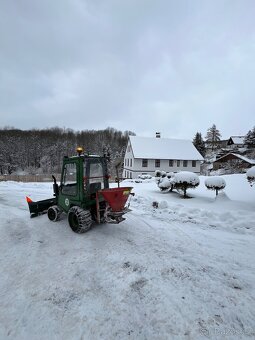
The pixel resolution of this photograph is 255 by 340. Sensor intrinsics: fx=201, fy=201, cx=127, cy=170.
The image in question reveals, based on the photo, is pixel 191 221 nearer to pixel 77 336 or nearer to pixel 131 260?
pixel 131 260

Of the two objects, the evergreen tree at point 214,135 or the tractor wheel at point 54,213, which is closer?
the tractor wheel at point 54,213

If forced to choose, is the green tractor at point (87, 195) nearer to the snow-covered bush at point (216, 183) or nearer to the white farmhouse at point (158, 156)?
the snow-covered bush at point (216, 183)

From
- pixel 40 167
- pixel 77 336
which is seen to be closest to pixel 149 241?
pixel 77 336

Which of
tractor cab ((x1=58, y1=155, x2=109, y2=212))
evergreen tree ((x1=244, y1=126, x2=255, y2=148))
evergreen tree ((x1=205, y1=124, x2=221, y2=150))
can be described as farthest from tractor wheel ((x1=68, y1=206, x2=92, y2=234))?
A: evergreen tree ((x1=205, y1=124, x2=221, y2=150))

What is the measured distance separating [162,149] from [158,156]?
228 centimetres

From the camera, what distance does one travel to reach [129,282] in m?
3.66

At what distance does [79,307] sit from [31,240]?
327 cm

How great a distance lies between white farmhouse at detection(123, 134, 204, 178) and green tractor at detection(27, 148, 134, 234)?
2710cm

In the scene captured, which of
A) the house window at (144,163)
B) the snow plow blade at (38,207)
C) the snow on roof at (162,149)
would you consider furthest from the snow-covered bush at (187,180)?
the house window at (144,163)

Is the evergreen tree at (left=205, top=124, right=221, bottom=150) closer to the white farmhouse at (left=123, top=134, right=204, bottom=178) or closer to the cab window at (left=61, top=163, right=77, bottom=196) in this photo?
the white farmhouse at (left=123, top=134, right=204, bottom=178)

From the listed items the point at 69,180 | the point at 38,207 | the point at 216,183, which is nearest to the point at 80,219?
the point at 69,180

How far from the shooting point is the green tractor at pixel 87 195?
5.68m

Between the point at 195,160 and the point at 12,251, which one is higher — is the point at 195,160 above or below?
above

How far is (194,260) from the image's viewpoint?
14.5ft
